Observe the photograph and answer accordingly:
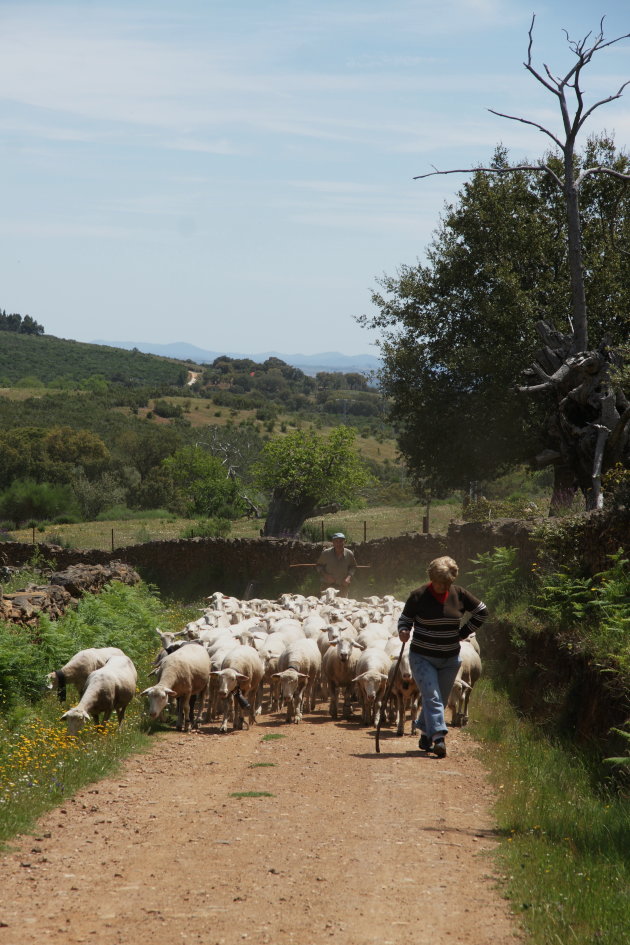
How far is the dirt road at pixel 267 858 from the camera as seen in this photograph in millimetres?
5371

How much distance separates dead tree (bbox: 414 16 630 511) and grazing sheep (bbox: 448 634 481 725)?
7.23 metres

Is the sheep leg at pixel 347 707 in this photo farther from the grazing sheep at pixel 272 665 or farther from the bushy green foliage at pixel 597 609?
the bushy green foliage at pixel 597 609

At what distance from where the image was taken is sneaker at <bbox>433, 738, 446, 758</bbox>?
9.24m

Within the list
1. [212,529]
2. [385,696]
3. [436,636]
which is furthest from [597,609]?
[212,529]

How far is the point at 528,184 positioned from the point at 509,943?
25.6 m

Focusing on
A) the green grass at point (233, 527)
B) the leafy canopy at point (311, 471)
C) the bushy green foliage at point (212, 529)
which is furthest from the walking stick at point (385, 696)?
the bushy green foliage at point (212, 529)

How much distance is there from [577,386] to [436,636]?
13.1 metres

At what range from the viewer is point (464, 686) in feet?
38.6

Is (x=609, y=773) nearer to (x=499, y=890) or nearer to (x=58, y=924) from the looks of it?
(x=499, y=890)

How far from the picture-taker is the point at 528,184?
91.8 ft

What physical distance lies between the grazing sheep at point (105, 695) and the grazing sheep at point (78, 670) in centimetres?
55

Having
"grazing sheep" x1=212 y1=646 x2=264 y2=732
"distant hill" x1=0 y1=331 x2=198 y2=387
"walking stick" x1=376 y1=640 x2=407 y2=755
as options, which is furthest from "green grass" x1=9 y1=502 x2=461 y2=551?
"distant hill" x1=0 y1=331 x2=198 y2=387

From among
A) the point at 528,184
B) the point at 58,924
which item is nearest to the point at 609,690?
the point at 58,924

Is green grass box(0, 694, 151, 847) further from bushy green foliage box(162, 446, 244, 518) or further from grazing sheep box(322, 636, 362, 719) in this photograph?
bushy green foliage box(162, 446, 244, 518)
